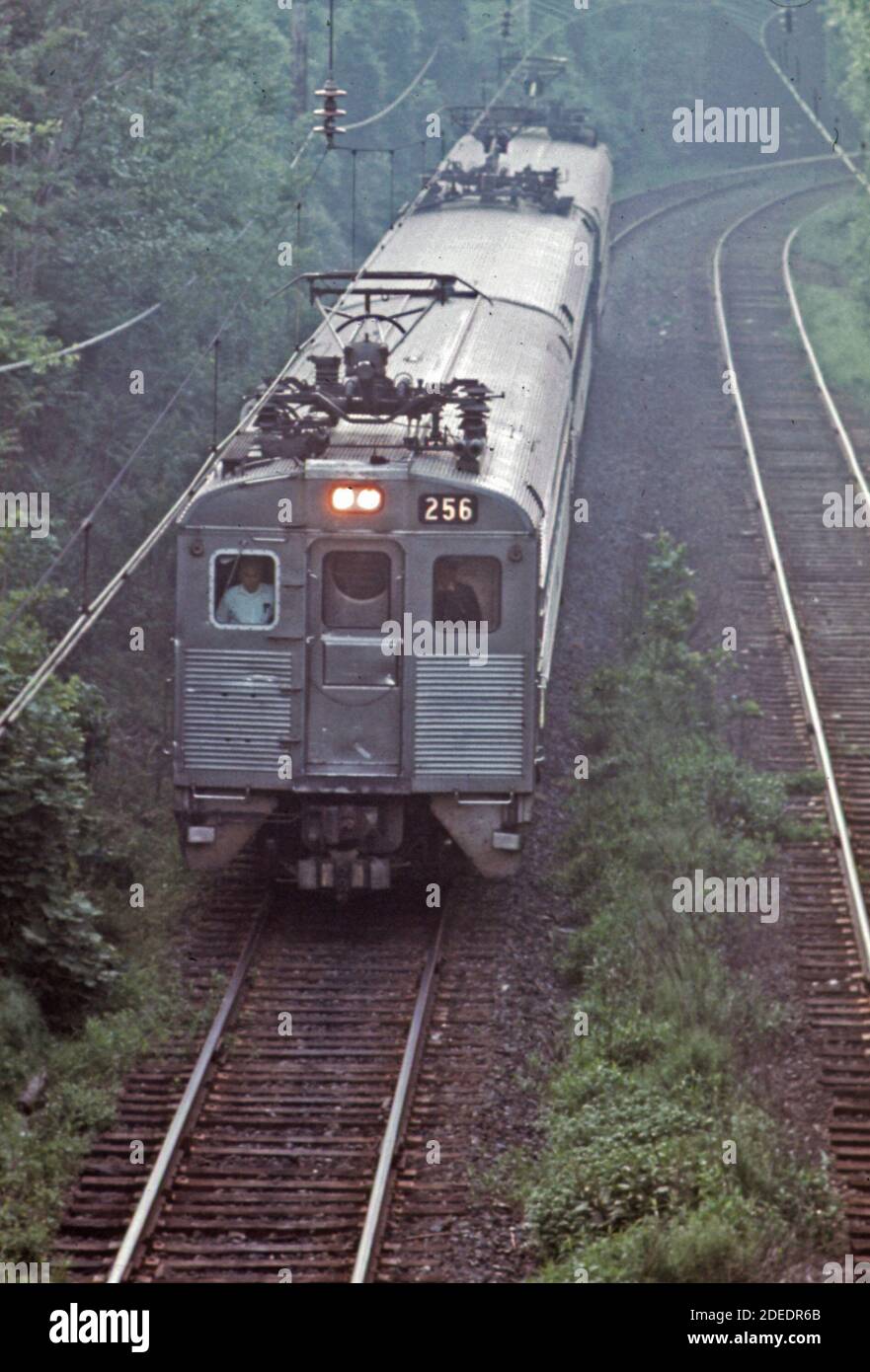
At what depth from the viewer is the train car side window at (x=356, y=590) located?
1423cm

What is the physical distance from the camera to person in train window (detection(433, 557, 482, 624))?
14.2 m

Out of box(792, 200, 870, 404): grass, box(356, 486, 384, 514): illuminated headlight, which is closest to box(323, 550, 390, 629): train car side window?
box(356, 486, 384, 514): illuminated headlight

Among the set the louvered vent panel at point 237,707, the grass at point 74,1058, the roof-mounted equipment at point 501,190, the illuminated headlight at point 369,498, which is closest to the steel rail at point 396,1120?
the grass at point 74,1058

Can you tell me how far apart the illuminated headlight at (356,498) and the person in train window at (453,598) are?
0.67 m

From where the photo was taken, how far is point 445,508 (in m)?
14.1

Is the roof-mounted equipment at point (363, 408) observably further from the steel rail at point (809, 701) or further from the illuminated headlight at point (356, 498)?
the steel rail at point (809, 701)

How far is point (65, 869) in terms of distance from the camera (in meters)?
14.3

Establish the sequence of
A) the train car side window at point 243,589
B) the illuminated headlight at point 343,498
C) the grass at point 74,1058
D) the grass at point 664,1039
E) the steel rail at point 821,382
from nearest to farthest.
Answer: the grass at point 664,1039, the grass at point 74,1058, the illuminated headlight at point 343,498, the train car side window at point 243,589, the steel rail at point 821,382

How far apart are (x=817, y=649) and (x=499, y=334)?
191 inches

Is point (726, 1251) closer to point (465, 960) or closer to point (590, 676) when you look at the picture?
point (465, 960)

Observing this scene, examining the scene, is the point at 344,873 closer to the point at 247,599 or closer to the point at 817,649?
the point at 247,599

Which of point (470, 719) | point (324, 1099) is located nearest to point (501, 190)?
point (470, 719)

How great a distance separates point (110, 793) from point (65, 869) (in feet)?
10.2

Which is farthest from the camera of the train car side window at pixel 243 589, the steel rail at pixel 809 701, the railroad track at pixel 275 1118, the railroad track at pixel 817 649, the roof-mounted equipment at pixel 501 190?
the roof-mounted equipment at pixel 501 190
